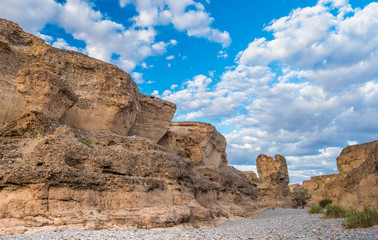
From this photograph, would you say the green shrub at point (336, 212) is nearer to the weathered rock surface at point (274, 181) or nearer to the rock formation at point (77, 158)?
the rock formation at point (77, 158)

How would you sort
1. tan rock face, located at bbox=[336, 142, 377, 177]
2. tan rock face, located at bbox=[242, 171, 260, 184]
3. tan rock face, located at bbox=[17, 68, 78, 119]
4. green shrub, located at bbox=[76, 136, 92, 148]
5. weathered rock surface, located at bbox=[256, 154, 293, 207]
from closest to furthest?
tan rock face, located at bbox=[17, 68, 78, 119], green shrub, located at bbox=[76, 136, 92, 148], tan rock face, located at bbox=[336, 142, 377, 177], weathered rock surface, located at bbox=[256, 154, 293, 207], tan rock face, located at bbox=[242, 171, 260, 184]

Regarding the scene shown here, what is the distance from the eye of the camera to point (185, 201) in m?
14.0

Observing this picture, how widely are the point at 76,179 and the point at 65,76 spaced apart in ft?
29.9

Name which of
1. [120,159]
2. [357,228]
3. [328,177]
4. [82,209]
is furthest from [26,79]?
[328,177]

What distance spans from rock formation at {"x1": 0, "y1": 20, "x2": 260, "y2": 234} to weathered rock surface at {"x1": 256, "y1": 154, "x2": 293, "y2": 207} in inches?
686

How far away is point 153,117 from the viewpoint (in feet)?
80.1

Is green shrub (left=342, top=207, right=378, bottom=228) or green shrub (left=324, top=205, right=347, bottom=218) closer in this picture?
green shrub (left=342, top=207, right=378, bottom=228)

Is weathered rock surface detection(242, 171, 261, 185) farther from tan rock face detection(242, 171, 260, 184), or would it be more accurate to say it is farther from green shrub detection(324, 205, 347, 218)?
green shrub detection(324, 205, 347, 218)

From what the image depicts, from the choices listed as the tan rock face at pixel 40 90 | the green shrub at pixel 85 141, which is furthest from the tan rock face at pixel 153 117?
the tan rock face at pixel 40 90

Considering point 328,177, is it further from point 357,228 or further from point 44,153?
point 44,153

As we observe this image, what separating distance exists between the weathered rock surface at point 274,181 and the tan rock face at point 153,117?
18694mm

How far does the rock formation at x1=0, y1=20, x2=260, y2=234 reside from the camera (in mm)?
9344

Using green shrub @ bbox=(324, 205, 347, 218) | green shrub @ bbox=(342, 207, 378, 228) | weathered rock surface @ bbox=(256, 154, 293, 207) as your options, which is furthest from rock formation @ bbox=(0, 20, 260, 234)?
weathered rock surface @ bbox=(256, 154, 293, 207)

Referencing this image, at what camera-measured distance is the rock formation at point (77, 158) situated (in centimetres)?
934
